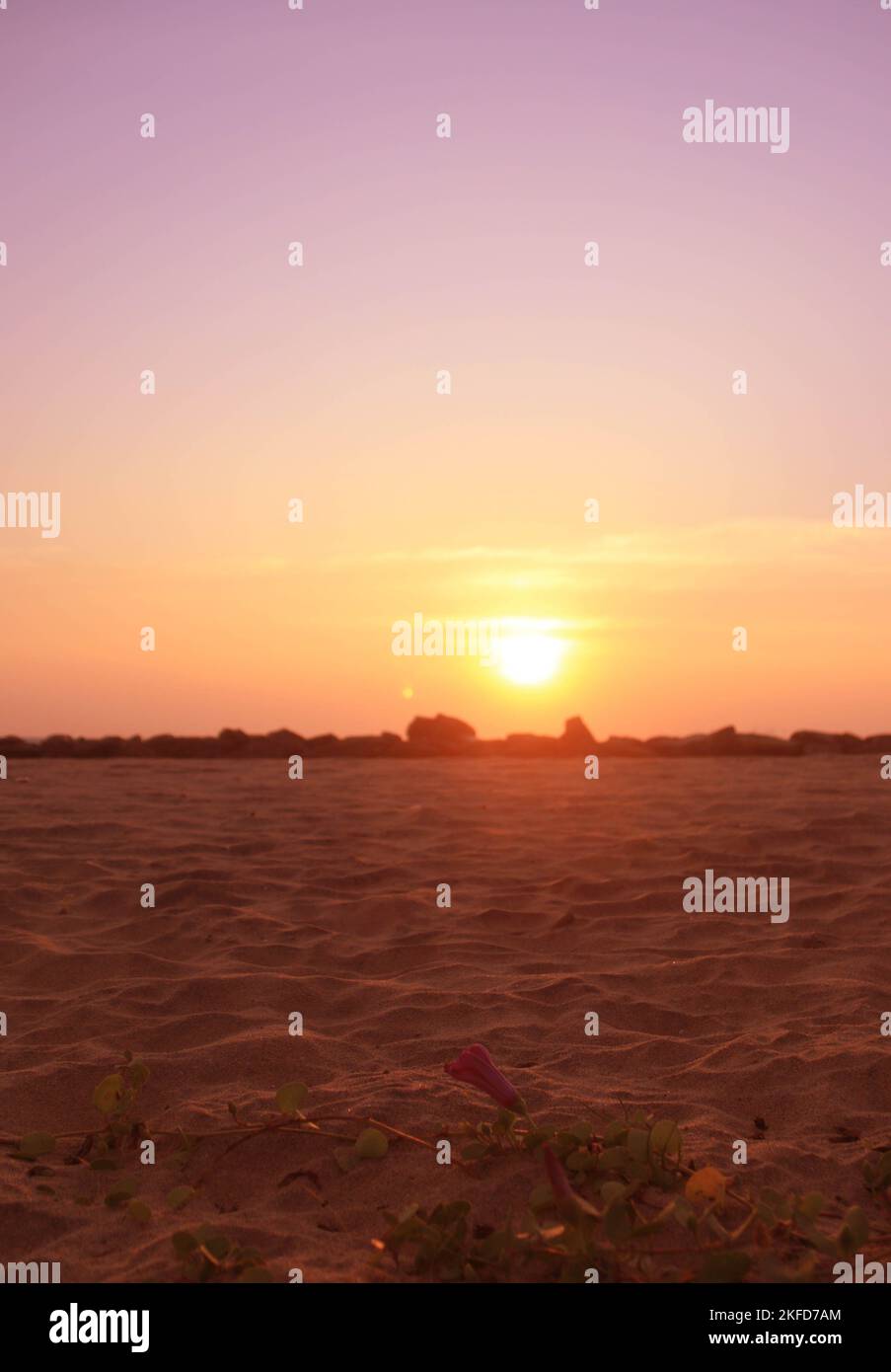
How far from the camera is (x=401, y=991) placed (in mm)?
4613

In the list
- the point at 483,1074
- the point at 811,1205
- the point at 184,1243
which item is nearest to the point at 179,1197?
the point at 184,1243

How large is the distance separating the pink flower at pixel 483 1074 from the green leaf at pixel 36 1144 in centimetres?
117

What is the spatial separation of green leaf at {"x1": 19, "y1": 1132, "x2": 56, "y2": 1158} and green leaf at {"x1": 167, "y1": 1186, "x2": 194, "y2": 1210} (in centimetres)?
48

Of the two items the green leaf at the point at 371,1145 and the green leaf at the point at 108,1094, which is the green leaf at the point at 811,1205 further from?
the green leaf at the point at 108,1094

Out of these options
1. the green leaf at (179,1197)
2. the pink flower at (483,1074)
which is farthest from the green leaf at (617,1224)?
the green leaf at (179,1197)

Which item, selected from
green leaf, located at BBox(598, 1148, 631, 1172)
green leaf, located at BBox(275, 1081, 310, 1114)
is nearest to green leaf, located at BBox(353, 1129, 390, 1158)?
green leaf, located at BBox(275, 1081, 310, 1114)

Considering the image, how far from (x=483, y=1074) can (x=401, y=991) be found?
1.62m

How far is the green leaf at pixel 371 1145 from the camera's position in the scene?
10.2 feet

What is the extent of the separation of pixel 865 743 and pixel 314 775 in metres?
6.94

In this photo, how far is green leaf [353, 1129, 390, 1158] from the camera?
311cm

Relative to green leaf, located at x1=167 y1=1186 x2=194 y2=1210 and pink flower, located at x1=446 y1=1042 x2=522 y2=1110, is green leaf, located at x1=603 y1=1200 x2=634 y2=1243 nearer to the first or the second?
pink flower, located at x1=446 y1=1042 x2=522 y2=1110

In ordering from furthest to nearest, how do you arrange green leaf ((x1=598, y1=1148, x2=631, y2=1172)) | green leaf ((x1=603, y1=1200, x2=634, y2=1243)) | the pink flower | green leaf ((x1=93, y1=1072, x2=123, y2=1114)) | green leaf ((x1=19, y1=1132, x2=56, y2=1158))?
green leaf ((x1=93, y1=1072, x2=123, y2=1114)), green leaf ((x1=19, y1=1132, x2=56, y2=1158)), the pink flower, green leaf ((x1=598, y1=1148, x2=631, y2=1172)), green leaf ((x1=603, y1=1200, x2=634, y2=1243))

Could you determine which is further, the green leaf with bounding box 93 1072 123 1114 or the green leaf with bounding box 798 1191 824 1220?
the green leaf with bounding box 93 1072 123 1114
